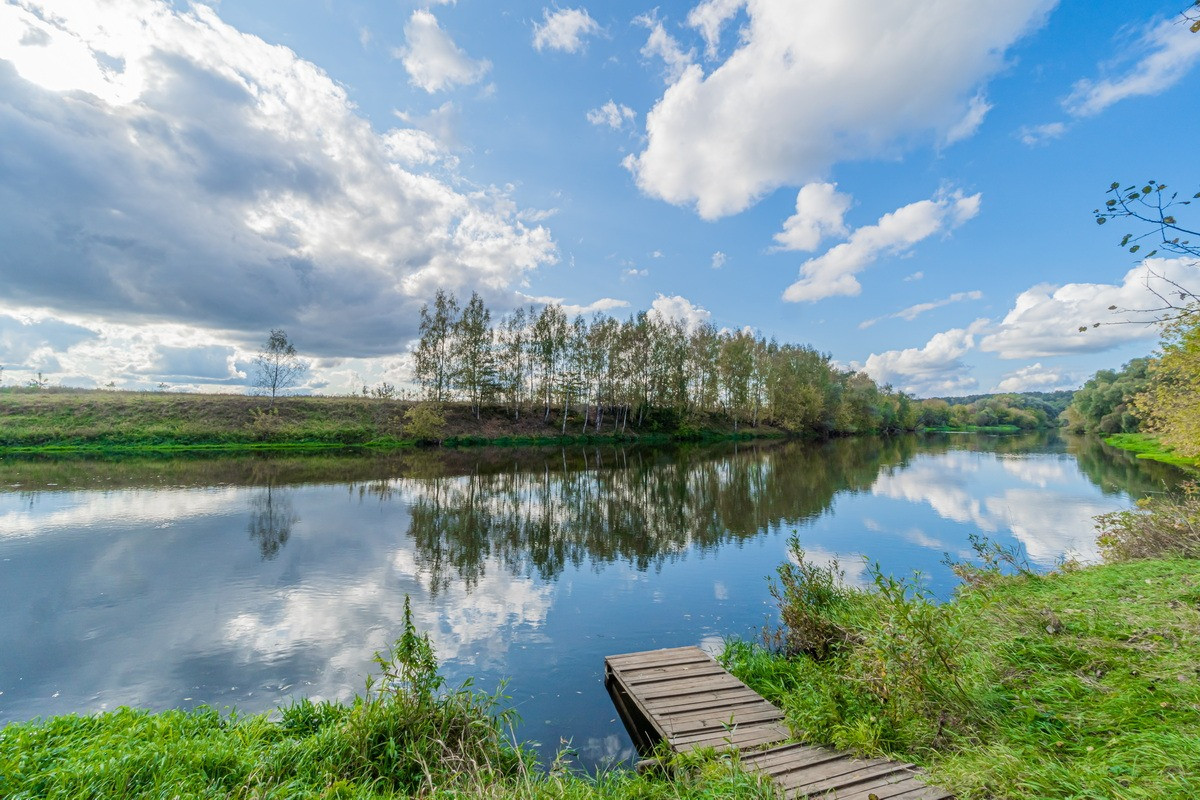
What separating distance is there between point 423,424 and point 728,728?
142ft

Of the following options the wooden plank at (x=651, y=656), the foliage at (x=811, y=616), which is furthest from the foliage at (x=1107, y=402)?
the wooden plank at (x=651, y=656)

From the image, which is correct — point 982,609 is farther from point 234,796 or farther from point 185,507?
point 185,507

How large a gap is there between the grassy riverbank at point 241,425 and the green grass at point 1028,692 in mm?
44508

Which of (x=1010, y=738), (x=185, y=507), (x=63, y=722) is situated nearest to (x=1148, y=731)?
(x=1010, y=738)

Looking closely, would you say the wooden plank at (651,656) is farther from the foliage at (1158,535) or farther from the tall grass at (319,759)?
the foliage at (1158,535)

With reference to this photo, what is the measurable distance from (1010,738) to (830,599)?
4.16 m

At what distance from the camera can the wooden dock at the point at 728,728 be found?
4090 mm

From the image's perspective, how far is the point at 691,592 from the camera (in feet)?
34.6

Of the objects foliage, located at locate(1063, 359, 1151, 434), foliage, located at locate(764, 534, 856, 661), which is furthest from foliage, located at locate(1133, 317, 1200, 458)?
foliage, located at locate(1063, 359, 1151, 434)

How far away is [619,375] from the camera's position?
5988cm

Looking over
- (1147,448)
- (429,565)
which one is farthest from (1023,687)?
(1147,448)

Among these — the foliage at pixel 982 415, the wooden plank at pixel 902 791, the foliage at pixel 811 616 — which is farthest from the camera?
the foliage at pixel 982 415

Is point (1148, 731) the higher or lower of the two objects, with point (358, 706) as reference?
higher

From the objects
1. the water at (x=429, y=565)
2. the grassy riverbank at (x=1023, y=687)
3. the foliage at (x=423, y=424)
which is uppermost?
the foliage at (x=423, y=424)
